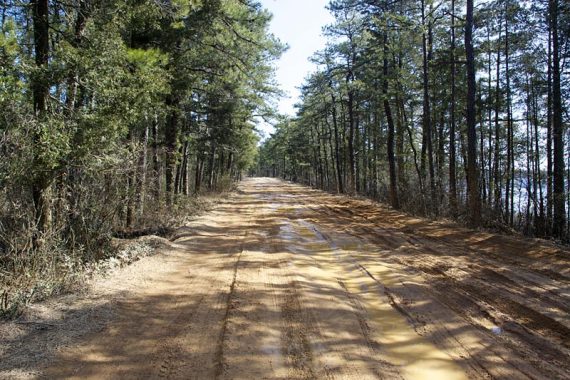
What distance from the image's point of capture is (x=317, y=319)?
5.02 m

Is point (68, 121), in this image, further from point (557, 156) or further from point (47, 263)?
point (557, 156)

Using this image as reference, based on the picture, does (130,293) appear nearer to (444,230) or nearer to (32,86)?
(32,86)

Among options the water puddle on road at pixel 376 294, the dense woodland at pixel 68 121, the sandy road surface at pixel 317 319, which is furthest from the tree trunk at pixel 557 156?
the dense woodland at pixel 68 121

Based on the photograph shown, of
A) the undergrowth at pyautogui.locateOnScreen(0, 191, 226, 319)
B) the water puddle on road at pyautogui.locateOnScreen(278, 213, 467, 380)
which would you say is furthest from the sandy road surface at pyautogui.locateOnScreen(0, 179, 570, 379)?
the undergrowth at pyautogui.locateOnScreen(0, 191, 226, 319)

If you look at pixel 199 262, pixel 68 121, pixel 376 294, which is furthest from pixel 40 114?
pixel 376 294

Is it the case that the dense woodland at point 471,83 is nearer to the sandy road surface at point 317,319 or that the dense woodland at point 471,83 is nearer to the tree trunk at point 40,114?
the sandy road surface at point 317,319

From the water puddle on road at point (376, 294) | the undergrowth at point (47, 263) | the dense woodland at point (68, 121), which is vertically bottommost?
the water puddle on road at point (376, 294)

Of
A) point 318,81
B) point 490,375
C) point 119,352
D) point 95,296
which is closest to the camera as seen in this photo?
point 490,375

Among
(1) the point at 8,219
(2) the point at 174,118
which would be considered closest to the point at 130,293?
(1) the point at 8,219

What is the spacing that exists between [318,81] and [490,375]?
85.9 ft

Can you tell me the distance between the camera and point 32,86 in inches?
265

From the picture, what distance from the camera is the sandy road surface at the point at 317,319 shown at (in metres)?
3.82

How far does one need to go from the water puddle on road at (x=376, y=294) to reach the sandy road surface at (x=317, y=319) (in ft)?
0.07

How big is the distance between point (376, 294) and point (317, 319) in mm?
1457
